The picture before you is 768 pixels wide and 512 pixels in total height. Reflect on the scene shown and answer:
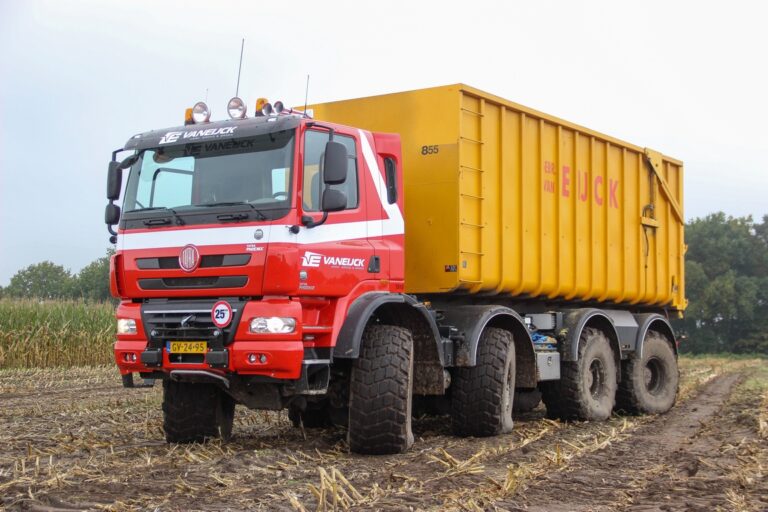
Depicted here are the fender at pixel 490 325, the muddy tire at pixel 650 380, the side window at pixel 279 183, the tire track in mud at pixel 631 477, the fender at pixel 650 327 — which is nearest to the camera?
the tire track in mud at pixel 631 477

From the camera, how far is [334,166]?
806 centimetres

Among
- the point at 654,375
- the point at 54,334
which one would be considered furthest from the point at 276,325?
the point at 54,334

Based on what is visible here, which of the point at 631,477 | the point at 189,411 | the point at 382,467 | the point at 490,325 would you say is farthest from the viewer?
the point at 490,325

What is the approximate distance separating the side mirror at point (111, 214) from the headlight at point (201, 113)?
1.16m

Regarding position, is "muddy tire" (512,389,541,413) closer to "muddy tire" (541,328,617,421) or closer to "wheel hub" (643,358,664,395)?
"muddy tire" (541,328,617,421)

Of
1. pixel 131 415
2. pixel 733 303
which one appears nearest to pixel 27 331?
pixel 131 415

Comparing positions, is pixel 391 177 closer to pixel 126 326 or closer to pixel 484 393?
pixel 484 393

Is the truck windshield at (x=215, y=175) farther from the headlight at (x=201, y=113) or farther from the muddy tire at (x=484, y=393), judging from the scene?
the muddy tire at (x=484, y=393)

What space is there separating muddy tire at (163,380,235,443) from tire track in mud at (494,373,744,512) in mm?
3643

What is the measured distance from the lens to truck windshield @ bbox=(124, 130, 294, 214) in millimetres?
8258

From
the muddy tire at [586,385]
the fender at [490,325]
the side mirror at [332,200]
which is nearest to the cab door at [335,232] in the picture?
the side mirror at [332,200]

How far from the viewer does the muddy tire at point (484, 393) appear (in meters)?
10.1

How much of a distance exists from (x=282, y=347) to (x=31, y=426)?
14.9 ft

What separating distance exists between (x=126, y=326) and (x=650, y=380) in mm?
8953
